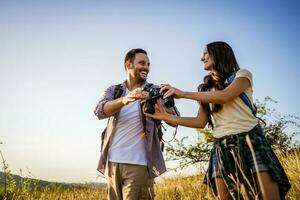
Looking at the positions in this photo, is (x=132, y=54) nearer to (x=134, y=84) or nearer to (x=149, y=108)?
(x=134, y=84)

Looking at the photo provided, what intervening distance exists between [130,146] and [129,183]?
0.37m

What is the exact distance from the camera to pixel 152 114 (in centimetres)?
321

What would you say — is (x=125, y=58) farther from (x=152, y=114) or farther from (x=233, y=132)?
(x=233, y=132)

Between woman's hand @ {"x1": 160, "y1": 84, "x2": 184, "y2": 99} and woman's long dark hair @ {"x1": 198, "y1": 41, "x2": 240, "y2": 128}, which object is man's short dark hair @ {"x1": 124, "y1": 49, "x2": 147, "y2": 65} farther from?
woman's long dark hair @ {"x1": 198, "y1": 41, "x2": 240, "y2": 128}

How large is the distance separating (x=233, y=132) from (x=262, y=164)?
31 centimetres

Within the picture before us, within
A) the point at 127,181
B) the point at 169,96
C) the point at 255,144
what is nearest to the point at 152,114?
the point at 169,96

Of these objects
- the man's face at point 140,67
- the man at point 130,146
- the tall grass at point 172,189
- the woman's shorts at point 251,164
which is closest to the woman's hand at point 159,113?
the man at point 130,146

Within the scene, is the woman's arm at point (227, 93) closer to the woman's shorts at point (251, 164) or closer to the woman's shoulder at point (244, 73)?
the woman's shoulder at point (244, 73)

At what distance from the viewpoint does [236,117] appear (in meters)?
2.57

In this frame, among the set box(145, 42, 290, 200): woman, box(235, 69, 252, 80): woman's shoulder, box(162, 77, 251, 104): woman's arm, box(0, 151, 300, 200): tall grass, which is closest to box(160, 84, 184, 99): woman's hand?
box(145, 42, 290, 200): woman

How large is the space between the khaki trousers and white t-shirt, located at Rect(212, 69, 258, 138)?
3.46 ft

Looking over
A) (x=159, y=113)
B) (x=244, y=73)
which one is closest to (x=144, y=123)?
(x=159, y=113)

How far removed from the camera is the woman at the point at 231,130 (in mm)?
2377

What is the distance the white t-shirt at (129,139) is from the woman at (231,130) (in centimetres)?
76
